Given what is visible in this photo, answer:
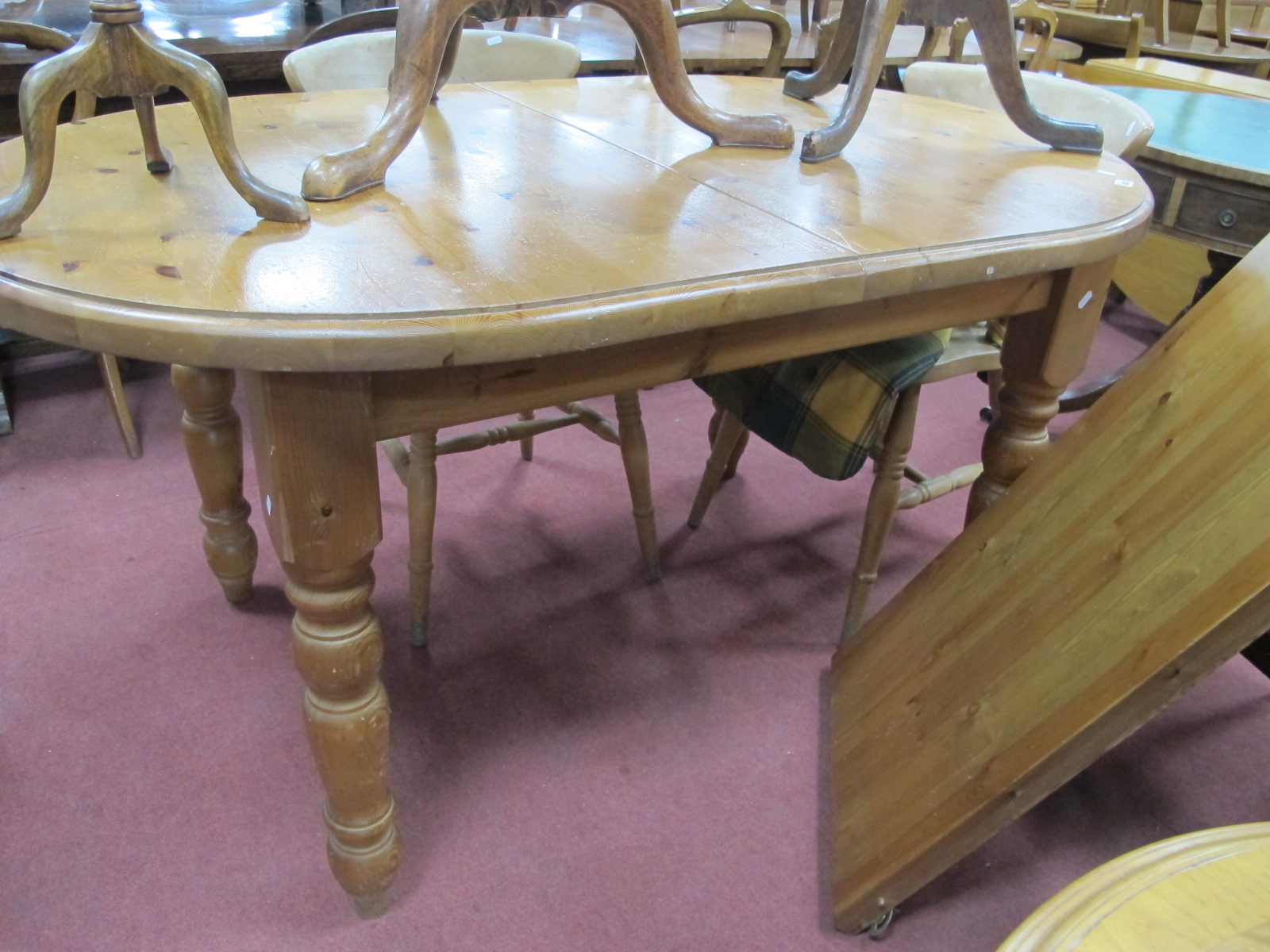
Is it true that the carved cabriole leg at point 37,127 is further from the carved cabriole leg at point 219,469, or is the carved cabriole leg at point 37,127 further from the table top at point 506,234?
the carved cabriole leg at point 219,469

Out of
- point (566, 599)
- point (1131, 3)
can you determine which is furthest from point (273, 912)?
point (1131, 3)

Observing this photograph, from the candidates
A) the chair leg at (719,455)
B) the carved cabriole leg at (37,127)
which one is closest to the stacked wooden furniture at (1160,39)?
the chair leg at (719,455)

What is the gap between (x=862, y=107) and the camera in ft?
3.91

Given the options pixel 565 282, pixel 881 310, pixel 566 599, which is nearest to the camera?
pixel 565 282

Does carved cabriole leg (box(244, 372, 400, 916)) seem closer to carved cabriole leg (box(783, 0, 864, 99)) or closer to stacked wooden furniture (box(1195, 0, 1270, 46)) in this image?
carved cabriole leg (box(783, 0, 864, 99))

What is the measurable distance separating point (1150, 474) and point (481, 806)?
3.15 feet

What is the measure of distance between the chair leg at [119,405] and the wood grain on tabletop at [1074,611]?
162cm

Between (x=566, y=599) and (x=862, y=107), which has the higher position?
(x=862, y=107)

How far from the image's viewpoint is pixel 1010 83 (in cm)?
125

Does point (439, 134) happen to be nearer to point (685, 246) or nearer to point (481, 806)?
point (685, 246)

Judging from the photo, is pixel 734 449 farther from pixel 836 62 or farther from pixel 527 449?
pixel 836 62

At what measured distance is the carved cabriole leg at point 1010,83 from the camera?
1.21 metres

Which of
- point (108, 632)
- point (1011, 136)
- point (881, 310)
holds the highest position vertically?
point (1011, 136)

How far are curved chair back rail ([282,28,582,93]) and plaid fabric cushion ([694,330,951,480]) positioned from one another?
0.76 m
